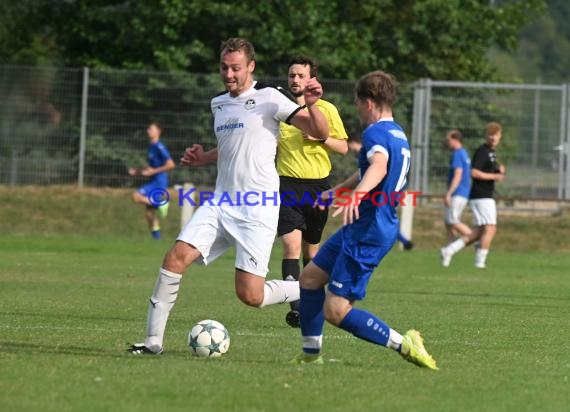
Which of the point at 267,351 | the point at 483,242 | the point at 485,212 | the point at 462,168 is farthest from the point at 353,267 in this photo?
the point at 462,168

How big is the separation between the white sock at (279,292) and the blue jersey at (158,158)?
48.4 ft

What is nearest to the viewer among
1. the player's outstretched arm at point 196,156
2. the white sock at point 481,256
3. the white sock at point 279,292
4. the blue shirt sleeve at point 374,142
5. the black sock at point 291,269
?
the blue shirt sleeve at point 374,142

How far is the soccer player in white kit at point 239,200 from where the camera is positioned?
898 cm

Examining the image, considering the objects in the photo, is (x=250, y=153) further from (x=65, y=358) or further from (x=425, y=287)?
(x=425, y=287)

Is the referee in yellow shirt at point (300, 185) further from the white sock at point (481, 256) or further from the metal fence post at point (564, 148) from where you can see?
the metal fence post at point (564, 148)

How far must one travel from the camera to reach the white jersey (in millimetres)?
9078

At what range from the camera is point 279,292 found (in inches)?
381

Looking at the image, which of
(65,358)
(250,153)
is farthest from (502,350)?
(65,358)

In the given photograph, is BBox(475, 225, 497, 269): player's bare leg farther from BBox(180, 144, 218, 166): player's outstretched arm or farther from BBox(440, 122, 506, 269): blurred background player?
BBox(180, 144, 218, 166): player's outstretched arm

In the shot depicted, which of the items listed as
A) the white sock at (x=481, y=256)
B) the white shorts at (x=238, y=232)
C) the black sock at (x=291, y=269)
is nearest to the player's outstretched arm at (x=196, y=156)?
the white shorts at (x=238, y=232)

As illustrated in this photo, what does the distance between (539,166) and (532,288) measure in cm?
988

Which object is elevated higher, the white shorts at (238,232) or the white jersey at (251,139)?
the white jersey at (251,139)

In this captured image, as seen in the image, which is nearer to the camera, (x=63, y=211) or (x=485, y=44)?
(x=63, y=211)

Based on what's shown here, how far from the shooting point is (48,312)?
39.9 ft
